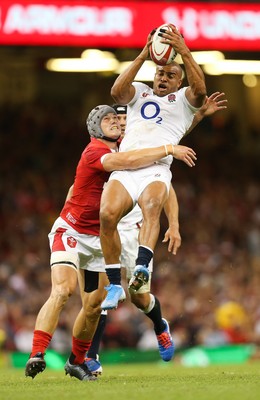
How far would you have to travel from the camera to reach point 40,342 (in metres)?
9.59

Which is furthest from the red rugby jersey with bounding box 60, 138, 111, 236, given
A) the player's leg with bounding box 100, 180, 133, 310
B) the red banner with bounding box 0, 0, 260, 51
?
the red banner with bounding box 0, 0, 260, 51

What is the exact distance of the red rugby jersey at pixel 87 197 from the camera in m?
10.3

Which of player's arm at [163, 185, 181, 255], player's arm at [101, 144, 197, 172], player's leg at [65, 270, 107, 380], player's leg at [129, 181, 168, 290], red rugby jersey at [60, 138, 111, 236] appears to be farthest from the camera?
player's leg at [65, 270, 107, 380]

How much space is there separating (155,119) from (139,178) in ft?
2.08

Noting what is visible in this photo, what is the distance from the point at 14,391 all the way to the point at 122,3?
9.22 m

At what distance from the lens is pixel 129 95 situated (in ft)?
33.9

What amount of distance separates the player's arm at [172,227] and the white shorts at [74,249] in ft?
2.18

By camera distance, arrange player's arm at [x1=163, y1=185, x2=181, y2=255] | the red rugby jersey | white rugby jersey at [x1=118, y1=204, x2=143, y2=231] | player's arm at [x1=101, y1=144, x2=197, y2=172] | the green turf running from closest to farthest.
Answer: the green turf
player's arm at [x1=101, y1=144, x2=197, y2=172]
player's arm at [x1=163, y1=185, x2=181, y2=255]
the red rugby jersey
white rugby jersey at [x1=118, y1=204, x2=143, y2=231]

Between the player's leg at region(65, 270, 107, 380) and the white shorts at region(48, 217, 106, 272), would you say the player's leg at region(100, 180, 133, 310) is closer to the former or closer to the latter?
the white shorts at region(48, 217, 106, 272)

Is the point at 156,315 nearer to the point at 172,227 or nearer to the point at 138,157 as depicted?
the point at 172,227

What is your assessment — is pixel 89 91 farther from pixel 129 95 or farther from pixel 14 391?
pixel 14 391

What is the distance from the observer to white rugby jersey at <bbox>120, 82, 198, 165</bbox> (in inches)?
407

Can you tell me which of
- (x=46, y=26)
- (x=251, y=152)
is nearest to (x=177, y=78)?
(x=46, y=26)

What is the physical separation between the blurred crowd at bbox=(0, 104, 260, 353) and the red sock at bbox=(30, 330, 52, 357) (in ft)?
25.5
